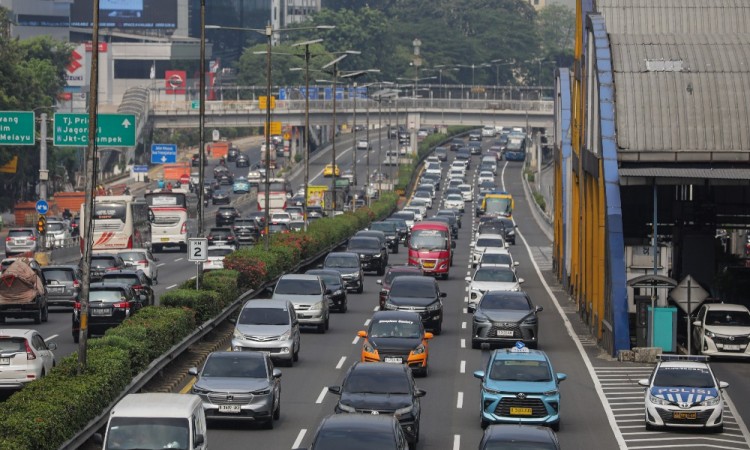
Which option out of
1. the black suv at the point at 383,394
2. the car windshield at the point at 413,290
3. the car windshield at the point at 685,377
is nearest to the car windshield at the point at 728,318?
the car windshield at the point at 413,290

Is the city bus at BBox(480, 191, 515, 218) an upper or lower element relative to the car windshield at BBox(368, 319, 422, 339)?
upper

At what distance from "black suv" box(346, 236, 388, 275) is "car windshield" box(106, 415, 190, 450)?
45.0 meters

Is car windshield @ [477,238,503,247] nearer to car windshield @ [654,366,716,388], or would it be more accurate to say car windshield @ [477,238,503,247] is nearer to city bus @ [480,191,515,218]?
city bus @ [480,191,515,218]

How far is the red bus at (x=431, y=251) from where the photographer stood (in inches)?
2628

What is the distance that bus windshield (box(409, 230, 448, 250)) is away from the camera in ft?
220

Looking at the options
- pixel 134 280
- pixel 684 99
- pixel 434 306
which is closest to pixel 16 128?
pixel 134 280

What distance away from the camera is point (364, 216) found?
97750mm

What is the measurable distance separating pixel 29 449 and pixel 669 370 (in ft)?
46.3

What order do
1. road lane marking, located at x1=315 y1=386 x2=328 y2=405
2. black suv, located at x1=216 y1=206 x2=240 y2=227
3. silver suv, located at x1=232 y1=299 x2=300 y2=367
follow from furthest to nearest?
black suv, located at x1=216 y1=206 x2=240 y2=227, silver suv, located at x1=232 y1=299 x2=300 y2=367, road lane marking, located at x1=315 y1=386 x2=328 y2=405

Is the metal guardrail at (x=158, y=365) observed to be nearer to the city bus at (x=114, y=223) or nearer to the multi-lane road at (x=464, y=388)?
the multi-lane road at (x=464, y=388)

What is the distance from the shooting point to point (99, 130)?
7712cm

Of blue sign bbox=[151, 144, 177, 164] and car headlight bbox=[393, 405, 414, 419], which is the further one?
blue sign bbox=[151, 144, 177, 164]

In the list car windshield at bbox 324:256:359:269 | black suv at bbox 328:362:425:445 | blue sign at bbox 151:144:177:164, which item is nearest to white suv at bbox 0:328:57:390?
black suv at bbox 328:362:425:445

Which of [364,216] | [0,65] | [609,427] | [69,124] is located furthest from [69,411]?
[0,65]
